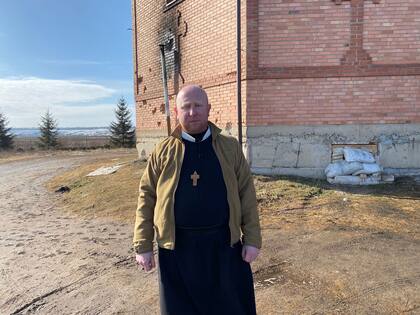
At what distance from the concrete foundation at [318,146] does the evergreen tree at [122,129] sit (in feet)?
103

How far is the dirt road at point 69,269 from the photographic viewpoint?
153 inches

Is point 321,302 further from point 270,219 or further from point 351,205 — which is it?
point 351,205

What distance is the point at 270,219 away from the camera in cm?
647

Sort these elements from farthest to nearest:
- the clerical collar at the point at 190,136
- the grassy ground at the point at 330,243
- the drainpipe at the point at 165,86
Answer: the drainpipe at the point at 165,86 < the grassy ground at the point at 330,243 < the clerical collar at the point at 190,136

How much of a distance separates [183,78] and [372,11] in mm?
4934

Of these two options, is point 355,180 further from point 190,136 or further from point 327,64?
point 190,136

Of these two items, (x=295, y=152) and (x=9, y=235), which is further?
(x=295, y=152)

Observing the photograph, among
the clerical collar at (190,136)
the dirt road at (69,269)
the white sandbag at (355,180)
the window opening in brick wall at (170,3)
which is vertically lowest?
the dirt road at (69,269)

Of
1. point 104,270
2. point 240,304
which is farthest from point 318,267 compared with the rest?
point 104,270

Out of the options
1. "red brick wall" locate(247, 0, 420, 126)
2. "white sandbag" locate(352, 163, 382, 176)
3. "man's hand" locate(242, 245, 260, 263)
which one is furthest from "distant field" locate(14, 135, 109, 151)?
"man's hand" locate(242, 245, 260, 263)

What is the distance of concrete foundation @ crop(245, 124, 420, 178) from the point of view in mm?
8312

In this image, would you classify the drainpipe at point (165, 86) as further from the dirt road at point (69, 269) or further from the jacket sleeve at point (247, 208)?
the jacket sleeve at point (247, 208)

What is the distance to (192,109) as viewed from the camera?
2.51 metres

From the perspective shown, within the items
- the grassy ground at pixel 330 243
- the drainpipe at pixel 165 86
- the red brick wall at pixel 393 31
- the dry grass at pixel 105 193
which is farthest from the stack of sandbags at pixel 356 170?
the drainpipe at pixel 165 86
